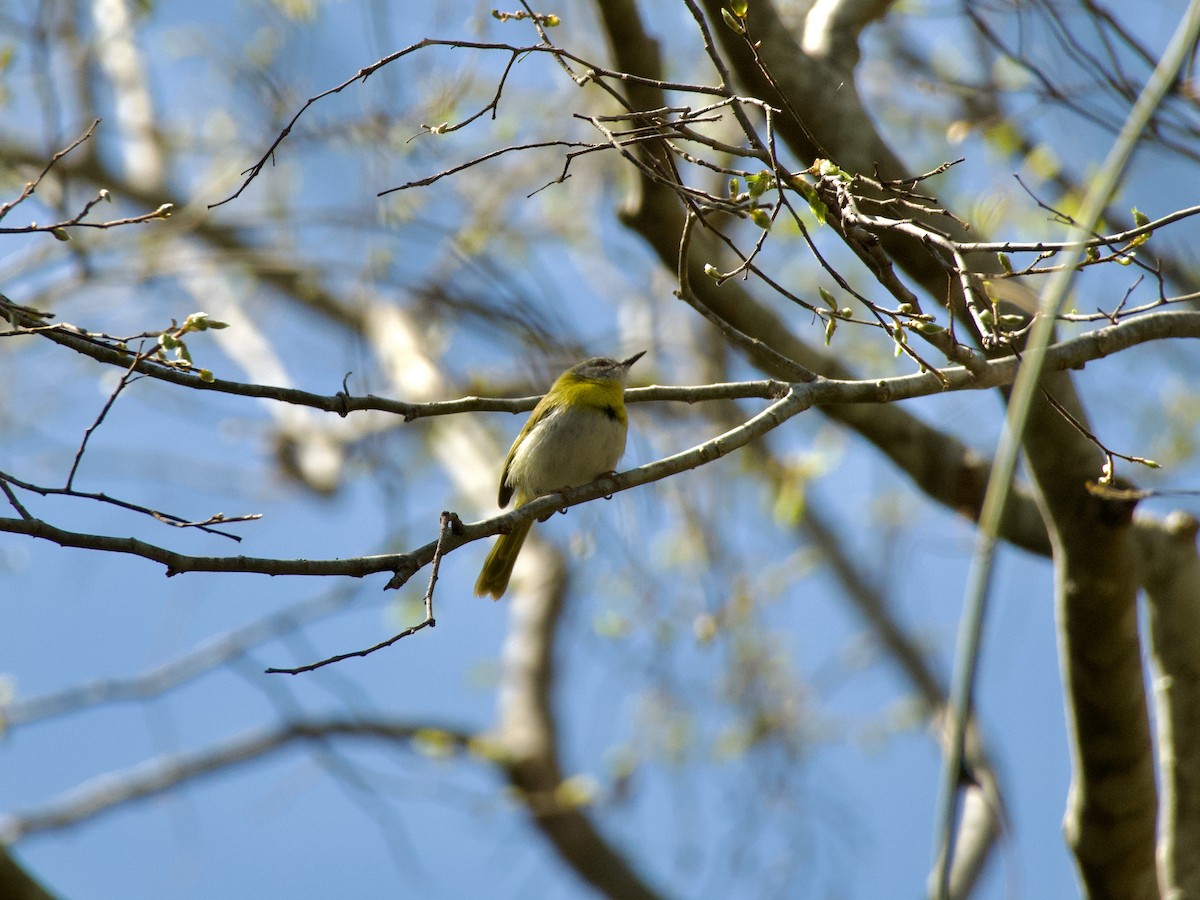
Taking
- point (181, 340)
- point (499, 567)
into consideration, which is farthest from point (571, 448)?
point (181, 340)

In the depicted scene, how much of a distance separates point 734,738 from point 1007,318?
7.92 metres

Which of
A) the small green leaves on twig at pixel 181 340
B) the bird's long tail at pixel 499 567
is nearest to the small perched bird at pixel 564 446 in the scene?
the bird's long tail at pixel 499 567

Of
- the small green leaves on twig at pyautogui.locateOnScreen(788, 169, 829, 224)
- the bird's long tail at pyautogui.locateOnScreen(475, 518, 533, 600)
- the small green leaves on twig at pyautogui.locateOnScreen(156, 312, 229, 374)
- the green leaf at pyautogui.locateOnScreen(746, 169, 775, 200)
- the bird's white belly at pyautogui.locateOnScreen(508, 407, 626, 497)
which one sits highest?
the bird's white belly at pyautogui.locateOnScreen(508, 407, 626, 497)

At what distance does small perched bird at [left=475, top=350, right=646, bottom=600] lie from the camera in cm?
502

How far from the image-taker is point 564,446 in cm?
506

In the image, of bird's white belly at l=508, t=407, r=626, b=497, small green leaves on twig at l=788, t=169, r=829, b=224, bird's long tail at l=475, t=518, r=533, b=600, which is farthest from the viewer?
bird's long tail at l=475, t=518, r=533, b=600

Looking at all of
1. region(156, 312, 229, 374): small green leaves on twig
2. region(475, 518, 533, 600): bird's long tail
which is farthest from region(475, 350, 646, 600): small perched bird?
region(156, 312, 229, 374): small green leaves on twig

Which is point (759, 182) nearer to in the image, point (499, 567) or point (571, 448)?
point (571, 448)

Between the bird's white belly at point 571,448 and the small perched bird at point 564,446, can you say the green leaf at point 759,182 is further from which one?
the bird's white belly at point 571,448

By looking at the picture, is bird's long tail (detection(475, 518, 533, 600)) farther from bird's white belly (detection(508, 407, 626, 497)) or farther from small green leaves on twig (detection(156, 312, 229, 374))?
small green leaves on twig (detection(156, 312, 229, 374))

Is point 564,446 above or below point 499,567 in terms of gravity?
above

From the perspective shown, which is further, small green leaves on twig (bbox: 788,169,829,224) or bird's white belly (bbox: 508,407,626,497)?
bird's white belly (bbox: 508,407,626,497)

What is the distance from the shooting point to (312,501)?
1066 centimetres

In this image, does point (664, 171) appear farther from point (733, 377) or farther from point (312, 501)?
point (312, 501)
